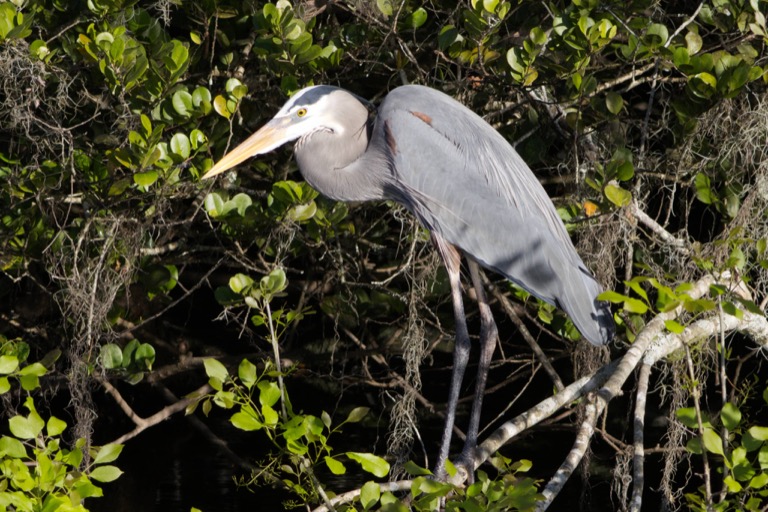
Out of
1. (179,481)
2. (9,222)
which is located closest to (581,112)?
(9,222)

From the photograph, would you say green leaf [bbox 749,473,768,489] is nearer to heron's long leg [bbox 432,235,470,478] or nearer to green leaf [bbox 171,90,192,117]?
heron's long leg [bbox 432,235,470,478]

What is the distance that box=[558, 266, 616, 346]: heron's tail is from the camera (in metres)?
3.43

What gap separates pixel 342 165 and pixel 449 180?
0.40m

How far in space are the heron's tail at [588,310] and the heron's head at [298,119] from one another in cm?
104

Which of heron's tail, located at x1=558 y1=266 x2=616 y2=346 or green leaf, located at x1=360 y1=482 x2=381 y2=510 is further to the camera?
heron's tail, located at x1=558 y1=266 x2=616 y2=346

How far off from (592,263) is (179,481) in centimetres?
298

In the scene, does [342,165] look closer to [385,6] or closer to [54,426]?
[385,6]

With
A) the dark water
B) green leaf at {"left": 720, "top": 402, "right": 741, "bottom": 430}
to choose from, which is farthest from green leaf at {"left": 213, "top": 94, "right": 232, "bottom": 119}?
the dark water

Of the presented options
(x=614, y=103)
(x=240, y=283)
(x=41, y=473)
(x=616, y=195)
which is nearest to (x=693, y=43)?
(x=614, y=103)

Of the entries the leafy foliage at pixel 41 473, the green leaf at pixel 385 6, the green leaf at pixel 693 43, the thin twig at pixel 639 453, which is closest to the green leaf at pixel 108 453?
the leafy foliage at pixel 41 473

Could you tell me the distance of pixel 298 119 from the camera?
363 centimetres

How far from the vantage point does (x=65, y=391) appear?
6.18m

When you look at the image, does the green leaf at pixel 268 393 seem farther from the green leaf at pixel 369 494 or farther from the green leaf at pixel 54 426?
the green leaf at pixel 54 426

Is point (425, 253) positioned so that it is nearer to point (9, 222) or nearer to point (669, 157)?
point (669, 157)
